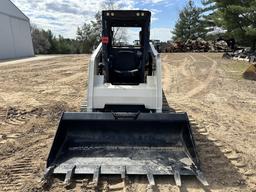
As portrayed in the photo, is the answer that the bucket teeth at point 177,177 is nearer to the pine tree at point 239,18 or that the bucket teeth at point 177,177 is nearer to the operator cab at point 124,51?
the operator cab at point 124,51

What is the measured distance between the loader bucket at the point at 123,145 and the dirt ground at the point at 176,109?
6.5 inches

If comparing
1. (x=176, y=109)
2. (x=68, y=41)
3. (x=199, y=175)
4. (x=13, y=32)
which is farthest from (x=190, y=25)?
(x=199, y=175)

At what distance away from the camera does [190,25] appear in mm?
45812

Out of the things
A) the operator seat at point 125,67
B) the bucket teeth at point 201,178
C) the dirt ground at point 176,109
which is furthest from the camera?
the operator seat at point 125,67

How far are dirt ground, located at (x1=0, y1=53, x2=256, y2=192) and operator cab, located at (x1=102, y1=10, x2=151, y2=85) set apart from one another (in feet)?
5.46

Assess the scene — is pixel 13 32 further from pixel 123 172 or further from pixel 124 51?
pixel 123 172

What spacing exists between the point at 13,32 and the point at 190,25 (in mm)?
25952

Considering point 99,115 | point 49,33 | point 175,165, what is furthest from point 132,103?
point 49,33

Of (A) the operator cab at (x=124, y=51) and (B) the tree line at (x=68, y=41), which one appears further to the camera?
(B) the tree line at (x=68, y=41)

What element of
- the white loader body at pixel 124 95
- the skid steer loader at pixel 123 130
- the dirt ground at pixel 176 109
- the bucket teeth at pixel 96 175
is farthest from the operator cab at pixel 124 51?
the bucket teeth at pixel 96 175

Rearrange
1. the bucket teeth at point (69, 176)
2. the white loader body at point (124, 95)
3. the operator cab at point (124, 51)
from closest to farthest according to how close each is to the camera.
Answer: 1. the bucket teeth at point (69, 176)
2. the white loader body at point (124, 95)
3. the operator cab at point (124, 51)

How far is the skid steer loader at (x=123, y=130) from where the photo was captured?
14.0 ft

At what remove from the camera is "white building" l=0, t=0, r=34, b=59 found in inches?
1089

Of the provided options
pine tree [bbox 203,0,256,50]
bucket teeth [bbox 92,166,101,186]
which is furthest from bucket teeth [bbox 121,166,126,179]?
pine tree [bbox 203,0,256,50]
